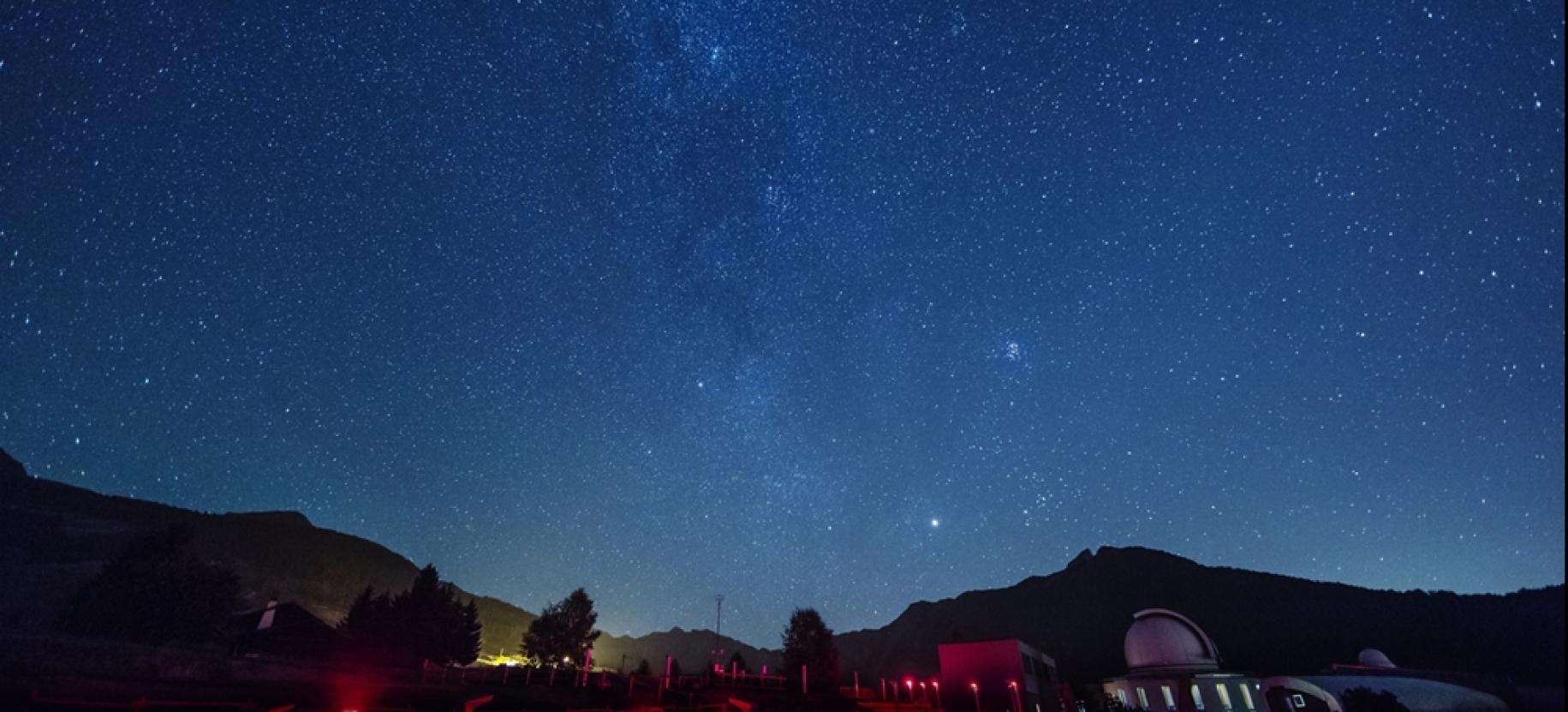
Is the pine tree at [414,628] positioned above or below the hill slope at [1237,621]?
above

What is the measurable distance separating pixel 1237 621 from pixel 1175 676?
339 feet

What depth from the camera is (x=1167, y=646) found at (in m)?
49.1

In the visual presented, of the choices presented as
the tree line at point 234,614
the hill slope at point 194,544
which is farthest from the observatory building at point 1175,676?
the hill slope at point 194,544

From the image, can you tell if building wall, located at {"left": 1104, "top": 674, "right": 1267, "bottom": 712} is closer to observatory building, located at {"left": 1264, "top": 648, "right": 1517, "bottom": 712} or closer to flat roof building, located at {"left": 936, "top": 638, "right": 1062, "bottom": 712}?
observatory building, located at {"left": 1264, "top": 648, "right": 1517, "bottom": 712}

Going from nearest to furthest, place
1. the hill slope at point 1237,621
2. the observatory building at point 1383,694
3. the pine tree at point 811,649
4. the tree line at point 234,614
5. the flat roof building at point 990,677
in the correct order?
the observatory building at point 1383,694 → the tree line at point 234,614 → the flat roof building at point 990,677 → the pine tree at point 811,649 → the hill slope at point 1237,621

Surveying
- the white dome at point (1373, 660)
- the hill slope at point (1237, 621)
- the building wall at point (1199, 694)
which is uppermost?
the white dome at point (1373, 660)

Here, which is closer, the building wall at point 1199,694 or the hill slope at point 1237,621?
the building wall at point 1199,694

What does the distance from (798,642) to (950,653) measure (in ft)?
118

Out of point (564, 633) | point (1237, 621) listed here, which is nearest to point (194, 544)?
point (564, 633)

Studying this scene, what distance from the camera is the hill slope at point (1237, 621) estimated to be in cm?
9506

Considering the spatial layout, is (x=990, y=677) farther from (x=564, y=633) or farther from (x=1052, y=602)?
(x=1052, y=602)

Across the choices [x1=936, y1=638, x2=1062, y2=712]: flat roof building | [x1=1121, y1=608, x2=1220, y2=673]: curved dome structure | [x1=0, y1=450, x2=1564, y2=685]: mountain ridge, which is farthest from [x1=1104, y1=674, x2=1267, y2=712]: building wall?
[x1=0, y1=450, x2=1564, y2=685]: mountain ridge

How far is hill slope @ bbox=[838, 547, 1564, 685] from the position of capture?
9506cm

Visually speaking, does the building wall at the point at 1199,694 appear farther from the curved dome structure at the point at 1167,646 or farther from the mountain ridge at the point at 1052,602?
the mountain ridge at the point at 1052,602
